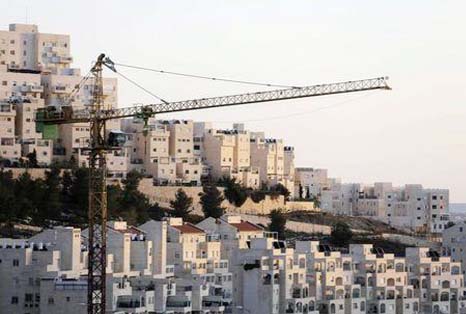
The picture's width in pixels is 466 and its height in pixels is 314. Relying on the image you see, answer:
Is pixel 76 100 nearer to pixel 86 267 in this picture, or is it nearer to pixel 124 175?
pixel 124 175

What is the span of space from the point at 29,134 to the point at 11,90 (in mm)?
2995

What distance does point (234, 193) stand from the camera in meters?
70.6

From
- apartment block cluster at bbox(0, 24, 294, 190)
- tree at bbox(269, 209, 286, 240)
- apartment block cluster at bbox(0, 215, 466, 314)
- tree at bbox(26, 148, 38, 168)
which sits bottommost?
apartment block cluster at bbox(0, 215, 466, 314)

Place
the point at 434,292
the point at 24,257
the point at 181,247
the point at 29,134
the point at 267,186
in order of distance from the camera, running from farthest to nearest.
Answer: the point at 267,186 < the point at 29,134 < the point at 434,292 < the point at 181,247 < the point at 24,257

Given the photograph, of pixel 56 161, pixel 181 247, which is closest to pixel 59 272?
pixel 181 247

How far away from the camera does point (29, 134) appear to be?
65.4 metres

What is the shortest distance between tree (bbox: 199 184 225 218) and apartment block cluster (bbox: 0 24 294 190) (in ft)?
5.50

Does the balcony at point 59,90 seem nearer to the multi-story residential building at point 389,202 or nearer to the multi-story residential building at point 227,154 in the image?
the multi-story residential building at point 227,154

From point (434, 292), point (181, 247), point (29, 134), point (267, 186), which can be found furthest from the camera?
point (267, 186)

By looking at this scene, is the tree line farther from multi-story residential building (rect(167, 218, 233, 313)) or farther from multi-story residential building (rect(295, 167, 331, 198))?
multi-story residential building (rect(295, 167, 331, 198))

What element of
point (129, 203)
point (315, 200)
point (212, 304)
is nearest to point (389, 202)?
point (315, 200)

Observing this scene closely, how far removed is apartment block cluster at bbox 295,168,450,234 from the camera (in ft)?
283

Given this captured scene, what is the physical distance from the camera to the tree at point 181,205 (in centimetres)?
6488

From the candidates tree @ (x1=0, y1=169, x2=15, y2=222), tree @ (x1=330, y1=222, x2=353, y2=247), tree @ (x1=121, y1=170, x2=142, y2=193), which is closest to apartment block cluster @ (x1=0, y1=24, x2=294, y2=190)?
tree @ (x1=121, y1=170, x2=142, y2=193)
